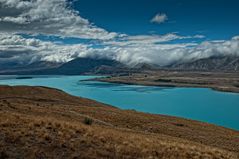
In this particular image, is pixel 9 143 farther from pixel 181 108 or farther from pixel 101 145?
pixel 181 108

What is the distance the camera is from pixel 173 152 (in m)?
15.6

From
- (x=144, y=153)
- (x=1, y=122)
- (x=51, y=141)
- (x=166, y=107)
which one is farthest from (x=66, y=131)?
(x=166, y=107)

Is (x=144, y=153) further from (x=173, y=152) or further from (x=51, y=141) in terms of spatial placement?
(x=51, y=141)

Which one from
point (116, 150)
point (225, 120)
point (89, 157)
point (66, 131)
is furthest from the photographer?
point (225, 120)

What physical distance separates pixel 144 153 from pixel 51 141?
496cm

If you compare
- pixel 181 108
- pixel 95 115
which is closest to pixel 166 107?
pixel 181 108

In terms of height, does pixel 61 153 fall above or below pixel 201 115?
above

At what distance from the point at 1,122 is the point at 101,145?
6.48 metres

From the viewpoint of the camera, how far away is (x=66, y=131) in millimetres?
16844

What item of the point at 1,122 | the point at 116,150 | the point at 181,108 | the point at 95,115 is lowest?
the point at 181,108

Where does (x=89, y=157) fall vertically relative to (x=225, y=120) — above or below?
above

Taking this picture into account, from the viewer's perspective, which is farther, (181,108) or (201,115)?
(181,108)

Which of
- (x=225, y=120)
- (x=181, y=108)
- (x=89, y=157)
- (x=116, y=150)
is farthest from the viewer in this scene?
(x=181, y=108)

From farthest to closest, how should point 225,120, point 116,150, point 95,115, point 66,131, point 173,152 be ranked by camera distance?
point 225,120 → point 95,115 → point 66,131 → point 173,152 → point 116,150
